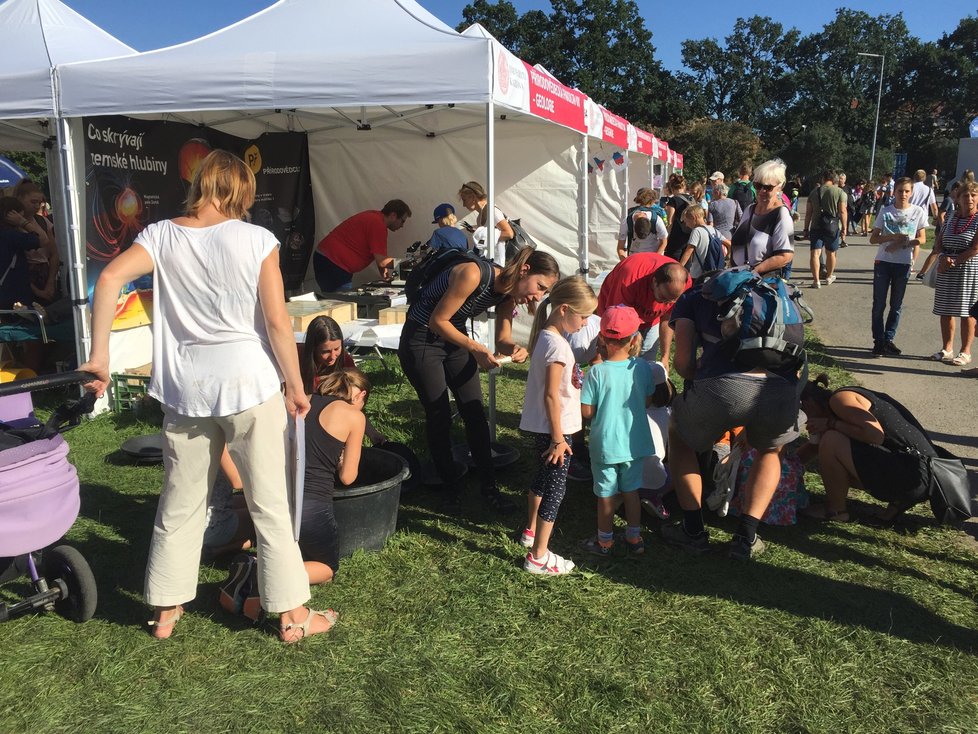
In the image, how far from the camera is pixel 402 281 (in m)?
9.35

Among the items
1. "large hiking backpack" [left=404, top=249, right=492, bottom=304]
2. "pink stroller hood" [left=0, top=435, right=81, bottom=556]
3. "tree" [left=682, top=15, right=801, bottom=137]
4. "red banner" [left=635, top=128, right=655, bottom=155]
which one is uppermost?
"tree" [left=682, top=15, right=801, bottom=137]

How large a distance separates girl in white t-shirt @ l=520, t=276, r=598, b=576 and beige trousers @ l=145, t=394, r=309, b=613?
109 centimetres

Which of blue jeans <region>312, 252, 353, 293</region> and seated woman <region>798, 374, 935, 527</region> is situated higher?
blue jeans <region>312, 252, 353, 293</region>

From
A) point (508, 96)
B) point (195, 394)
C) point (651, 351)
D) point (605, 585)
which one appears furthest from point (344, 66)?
point (605, 585)

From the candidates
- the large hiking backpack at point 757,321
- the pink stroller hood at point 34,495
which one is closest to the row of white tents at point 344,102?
the large hiking backpack at point 757,321

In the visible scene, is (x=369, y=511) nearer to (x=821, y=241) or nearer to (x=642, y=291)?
(x=642, y=291)

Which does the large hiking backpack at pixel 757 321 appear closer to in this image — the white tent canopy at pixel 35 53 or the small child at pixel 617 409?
the small child at pixel 617 409

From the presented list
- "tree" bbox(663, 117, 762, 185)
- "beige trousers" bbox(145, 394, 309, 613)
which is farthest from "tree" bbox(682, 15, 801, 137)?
"beige trousers" bbox(145, 394, 309, 613)

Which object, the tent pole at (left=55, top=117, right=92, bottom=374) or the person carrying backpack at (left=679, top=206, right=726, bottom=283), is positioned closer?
the tent pole at (left=55, top=117, right=92, bottom=374)

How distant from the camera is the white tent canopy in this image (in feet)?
17.8

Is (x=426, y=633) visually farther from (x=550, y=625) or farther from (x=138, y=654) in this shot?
(x=138, y=654)

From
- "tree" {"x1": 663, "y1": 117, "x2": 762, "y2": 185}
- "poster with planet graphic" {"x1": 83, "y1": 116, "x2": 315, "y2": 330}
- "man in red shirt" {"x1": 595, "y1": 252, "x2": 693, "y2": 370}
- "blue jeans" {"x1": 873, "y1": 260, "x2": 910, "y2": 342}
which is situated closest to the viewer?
"man in red shirt" {"x1": 595, "y1": 252, "x2": 693, "y2": 370}

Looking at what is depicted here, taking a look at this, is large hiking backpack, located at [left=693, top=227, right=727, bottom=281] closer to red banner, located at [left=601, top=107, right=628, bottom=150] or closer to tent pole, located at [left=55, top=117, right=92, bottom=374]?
red banner, located at [left=601, top=107, right=628, bottom=150]

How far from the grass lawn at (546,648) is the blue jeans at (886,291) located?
4.25 m
